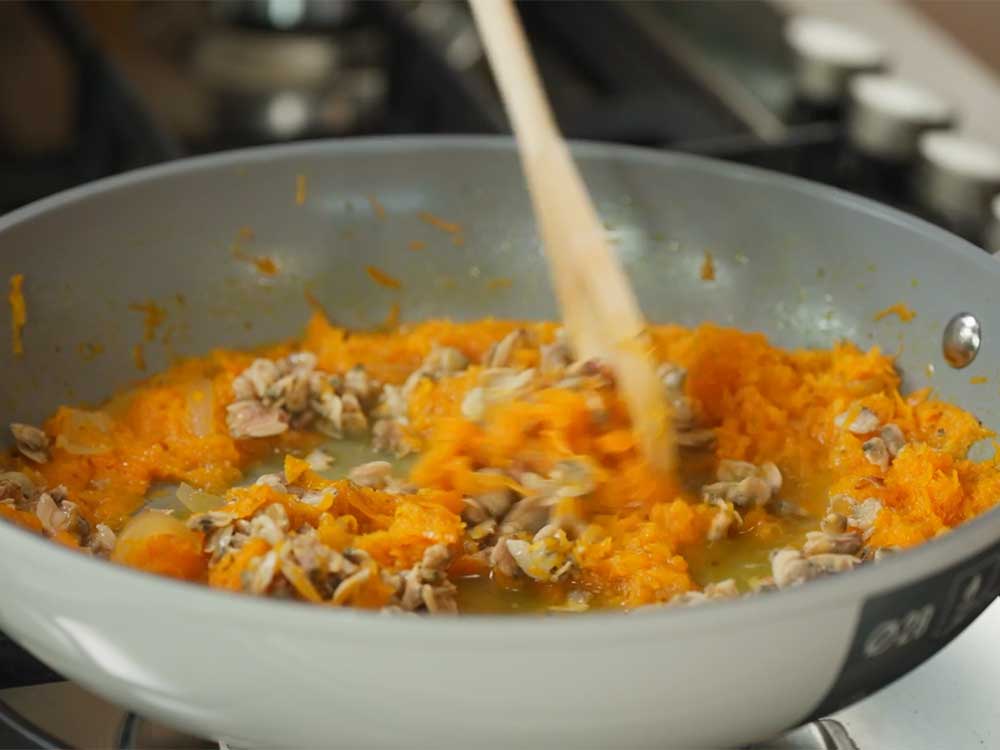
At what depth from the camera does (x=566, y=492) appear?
1.11 metres

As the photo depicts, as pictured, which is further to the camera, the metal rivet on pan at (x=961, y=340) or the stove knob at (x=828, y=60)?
the stove knob at (x=828, y=60)

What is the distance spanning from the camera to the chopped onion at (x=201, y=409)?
1245mm

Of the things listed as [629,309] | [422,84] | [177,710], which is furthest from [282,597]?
[422,84]

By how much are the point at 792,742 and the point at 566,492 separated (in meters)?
0.26

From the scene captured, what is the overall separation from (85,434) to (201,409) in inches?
Result: 4.3

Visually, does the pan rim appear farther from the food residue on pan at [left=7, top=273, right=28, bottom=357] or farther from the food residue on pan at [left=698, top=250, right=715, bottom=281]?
the food residue on pan at [left=698, top=250, right=715, bottom=281]

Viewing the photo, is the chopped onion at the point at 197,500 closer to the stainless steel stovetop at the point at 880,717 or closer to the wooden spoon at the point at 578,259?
the stainless steel stovetop at the point at 880,717

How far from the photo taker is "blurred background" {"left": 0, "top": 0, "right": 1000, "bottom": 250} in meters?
1.83

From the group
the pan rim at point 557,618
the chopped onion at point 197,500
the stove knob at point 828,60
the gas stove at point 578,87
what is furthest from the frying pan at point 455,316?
the stove knob at point 828,60

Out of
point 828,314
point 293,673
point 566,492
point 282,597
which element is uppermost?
point 828,314

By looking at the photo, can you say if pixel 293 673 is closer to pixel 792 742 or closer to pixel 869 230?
pixel 792 742

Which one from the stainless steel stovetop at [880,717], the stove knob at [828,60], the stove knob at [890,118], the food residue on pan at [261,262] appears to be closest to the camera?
the stainless steel stovetop at [880,717]

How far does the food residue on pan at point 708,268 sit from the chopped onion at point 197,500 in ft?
1.75

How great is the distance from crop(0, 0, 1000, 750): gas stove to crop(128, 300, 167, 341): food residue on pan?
0.46 metres
